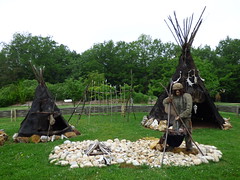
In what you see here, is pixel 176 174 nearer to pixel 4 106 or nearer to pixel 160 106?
pixel 160 106

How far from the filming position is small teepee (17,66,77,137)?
Result: 7984 mm

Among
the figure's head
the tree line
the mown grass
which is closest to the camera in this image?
the mown grass

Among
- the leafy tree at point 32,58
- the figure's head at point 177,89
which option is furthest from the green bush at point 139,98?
the figure's head at point 177,89

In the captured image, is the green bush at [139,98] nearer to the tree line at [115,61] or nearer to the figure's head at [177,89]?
the tree line at [115,61]

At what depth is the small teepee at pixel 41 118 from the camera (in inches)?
314

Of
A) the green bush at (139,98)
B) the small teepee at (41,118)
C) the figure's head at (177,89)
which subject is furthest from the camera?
the green bush at (139,98)

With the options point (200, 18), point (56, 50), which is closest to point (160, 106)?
point (200, 18)

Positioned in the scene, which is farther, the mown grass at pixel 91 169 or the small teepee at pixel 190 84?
the small teepee at pixel 190 84

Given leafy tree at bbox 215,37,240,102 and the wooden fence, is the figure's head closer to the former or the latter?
the wooden fence

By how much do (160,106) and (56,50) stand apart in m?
31.0

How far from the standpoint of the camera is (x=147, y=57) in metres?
32.0

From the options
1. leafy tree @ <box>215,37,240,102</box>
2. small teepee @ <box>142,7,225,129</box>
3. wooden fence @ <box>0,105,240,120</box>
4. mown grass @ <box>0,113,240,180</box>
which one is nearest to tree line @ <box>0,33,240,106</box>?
leafy tree @ <box>215,37,240,102</box>

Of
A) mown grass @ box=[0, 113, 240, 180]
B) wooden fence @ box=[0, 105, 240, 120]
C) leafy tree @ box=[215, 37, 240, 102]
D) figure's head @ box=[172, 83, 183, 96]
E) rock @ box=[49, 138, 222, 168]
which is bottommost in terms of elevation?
mown grass @ box=[0, 113, 240, 180]

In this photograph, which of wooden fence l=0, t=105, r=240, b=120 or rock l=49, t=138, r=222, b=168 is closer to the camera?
rock l=49, t=138, r=222, b=168
